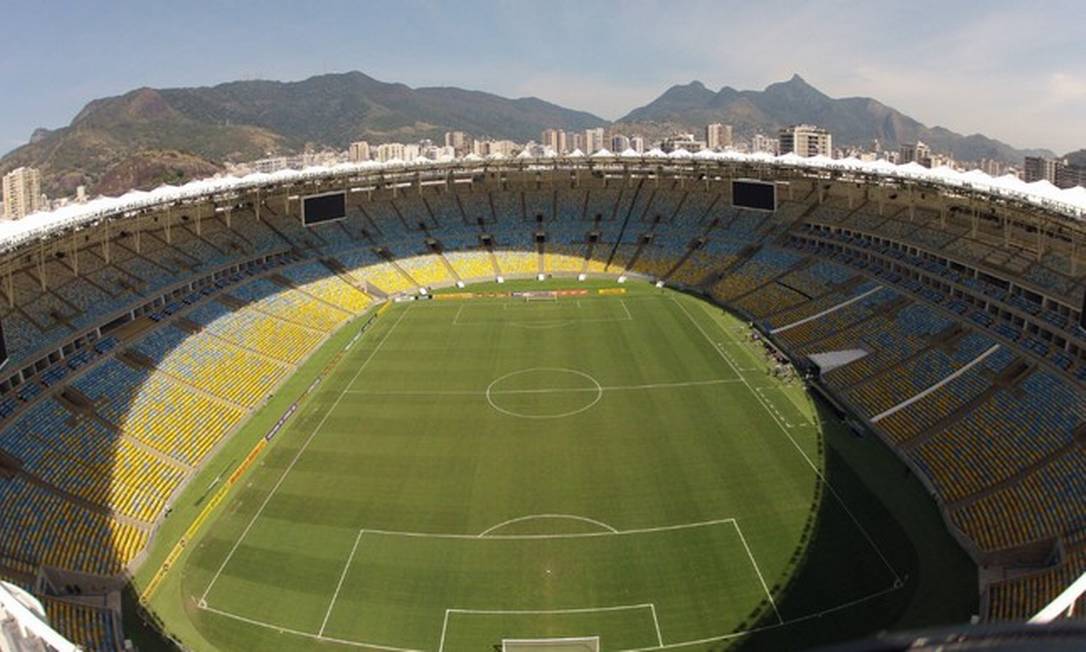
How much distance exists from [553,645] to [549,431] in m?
13.4

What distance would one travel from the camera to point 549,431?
1232 inches

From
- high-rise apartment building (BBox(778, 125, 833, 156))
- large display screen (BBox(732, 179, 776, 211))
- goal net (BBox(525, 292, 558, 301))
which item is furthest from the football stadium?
high-rise apartment building (BBox(778, 125, 833, 156))

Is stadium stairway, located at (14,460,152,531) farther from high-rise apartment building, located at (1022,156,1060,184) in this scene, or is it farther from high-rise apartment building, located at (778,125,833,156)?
high-rise apartment building, located at (778,125,833,156)

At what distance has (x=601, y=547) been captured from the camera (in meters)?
22.4

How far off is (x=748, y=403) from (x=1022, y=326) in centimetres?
1288

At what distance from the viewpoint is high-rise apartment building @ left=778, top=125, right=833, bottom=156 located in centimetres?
18625

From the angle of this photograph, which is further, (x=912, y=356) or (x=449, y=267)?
(x=449, y=267)

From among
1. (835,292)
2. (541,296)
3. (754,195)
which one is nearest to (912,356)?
(835,292)

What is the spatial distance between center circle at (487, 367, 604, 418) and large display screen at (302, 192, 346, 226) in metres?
28.7

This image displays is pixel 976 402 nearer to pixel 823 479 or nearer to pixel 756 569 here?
pixel 823 479

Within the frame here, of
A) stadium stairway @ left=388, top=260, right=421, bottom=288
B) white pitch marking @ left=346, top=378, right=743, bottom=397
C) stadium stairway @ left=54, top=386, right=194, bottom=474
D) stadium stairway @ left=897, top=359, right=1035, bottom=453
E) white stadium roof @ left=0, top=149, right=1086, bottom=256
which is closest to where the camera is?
stadium stairway @ left=897, top=359, right=1035, bottom=453

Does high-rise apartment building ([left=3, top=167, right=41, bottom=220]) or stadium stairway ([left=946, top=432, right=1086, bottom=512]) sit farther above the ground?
high-rise apartment building ([left=3, top=167, right=41, bottom=220])

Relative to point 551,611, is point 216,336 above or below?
above

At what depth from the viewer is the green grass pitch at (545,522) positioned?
19422 millimetres
